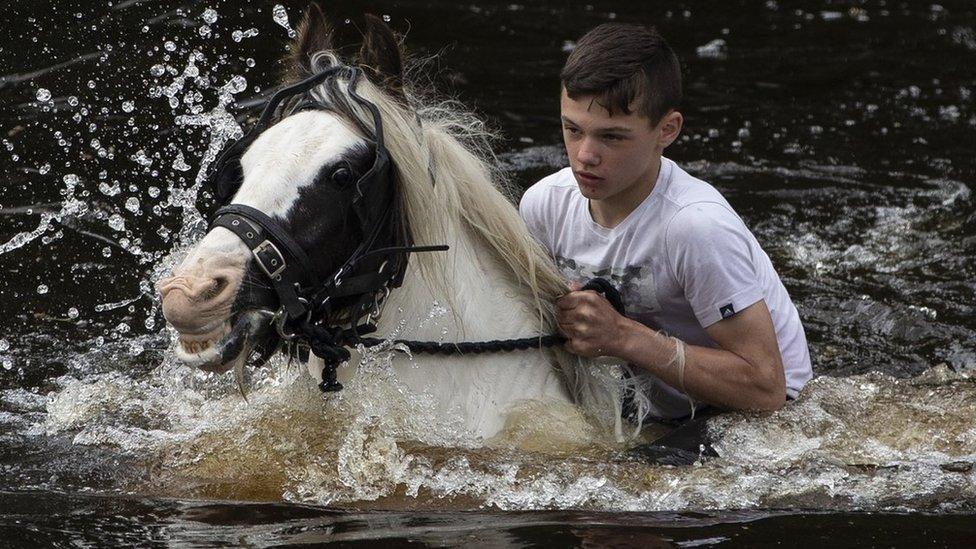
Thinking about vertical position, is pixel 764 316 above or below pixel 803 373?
above

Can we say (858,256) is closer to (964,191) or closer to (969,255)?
(969,255)

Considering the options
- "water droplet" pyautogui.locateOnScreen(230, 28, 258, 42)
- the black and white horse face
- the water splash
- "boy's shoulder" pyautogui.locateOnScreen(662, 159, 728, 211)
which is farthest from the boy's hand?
the water splash

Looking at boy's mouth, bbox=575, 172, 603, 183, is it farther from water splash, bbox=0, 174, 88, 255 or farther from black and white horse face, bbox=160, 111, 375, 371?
water splash, bbox=0, 174, 88, 255

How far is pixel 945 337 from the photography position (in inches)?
200

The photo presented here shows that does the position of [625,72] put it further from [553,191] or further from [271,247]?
[271,247]

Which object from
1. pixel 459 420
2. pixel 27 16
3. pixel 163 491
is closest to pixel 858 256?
pixel 459 420

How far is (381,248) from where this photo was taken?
2857mm

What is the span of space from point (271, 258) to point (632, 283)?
1.20m

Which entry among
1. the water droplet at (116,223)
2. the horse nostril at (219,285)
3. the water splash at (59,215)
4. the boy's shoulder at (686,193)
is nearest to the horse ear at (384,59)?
the horse nostril at (219,285)

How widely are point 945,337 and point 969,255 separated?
0.98 meters

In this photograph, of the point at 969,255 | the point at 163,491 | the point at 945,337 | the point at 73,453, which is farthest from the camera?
the point at 969,255

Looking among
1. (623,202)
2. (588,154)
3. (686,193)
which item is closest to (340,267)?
(588,154)

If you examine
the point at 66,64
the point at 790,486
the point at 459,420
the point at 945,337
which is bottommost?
the point at 945,337

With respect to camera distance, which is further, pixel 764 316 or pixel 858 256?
pixel 858 256
